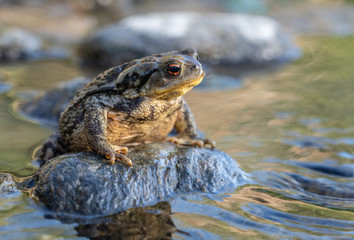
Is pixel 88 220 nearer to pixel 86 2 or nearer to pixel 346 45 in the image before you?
pixel 346 45

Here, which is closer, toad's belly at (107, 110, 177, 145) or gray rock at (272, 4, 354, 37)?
toad's belly at (107, 110, 177, 145)

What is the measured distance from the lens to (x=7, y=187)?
438cm

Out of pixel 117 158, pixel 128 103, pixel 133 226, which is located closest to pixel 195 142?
pixel 128 103

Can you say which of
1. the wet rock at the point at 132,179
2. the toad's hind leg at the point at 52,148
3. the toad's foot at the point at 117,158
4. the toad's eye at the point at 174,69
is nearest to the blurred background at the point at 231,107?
the wet rock at the point at 132,179

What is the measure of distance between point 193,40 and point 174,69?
7535mm

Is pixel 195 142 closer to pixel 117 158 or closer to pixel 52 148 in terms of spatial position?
pixel 117 158

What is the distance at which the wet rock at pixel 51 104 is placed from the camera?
714 cm

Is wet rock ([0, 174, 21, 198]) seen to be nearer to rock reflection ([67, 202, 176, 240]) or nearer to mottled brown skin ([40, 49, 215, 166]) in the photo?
mottled brown skin ([40, 49, 215, 166])

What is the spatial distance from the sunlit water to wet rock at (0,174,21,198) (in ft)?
0.20

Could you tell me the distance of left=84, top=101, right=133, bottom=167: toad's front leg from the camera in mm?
4328

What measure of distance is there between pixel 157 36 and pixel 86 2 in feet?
30.9

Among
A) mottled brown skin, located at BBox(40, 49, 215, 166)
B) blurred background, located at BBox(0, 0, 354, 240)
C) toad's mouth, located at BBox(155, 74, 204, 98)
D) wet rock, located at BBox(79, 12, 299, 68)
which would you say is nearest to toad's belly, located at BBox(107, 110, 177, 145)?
mottled brown skin, located at BBox(40, 49, 215, 166)

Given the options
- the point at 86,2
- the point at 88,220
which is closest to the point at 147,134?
the point at 88,220

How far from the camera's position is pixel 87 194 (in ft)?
13.2
